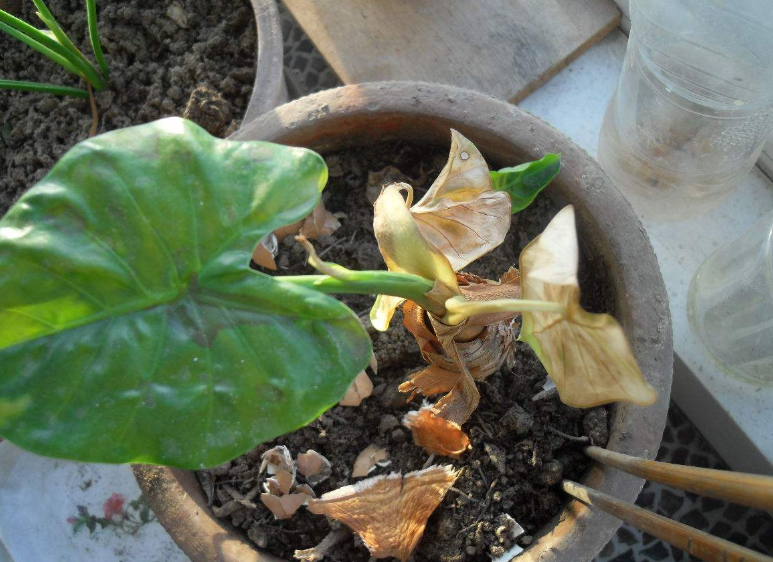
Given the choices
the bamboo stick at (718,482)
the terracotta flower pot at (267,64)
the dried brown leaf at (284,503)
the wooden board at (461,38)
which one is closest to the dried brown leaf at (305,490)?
the dried brown leaf at (284,503)

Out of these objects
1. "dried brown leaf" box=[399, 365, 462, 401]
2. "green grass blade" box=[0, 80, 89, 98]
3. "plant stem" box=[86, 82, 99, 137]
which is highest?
"green grass blade" box=[0, 80, 89, 98]

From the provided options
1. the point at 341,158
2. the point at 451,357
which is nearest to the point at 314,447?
the point at 451,357

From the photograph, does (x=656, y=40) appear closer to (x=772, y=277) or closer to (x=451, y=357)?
(x=772, y=277)

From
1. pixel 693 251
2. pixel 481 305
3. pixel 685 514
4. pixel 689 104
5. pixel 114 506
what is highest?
pixel 481 305

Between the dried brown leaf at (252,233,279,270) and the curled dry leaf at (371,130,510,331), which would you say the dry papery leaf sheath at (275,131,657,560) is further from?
the dried brown leaf at (252,233,279,270)

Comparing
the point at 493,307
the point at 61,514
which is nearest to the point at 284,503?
the point at 493,307

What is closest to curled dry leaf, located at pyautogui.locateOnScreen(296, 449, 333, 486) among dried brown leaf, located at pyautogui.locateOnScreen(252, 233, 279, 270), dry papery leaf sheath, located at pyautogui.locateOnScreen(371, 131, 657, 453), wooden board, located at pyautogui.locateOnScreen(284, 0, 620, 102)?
dry papery leaf sheath, located at pyautogui.locateOnScreen(371, 131, 657, 453)

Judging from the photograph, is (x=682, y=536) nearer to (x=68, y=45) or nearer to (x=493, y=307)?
(x=493, y=307)
